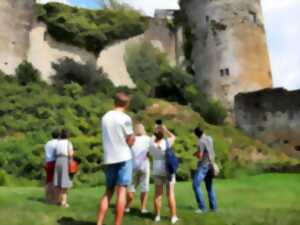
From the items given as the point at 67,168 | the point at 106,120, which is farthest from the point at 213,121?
the point at 106,120

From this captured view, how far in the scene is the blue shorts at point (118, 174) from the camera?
879 cm

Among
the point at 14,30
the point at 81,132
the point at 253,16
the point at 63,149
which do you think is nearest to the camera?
the point at 63,149

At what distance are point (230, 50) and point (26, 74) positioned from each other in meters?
13.0

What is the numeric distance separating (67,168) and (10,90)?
20340 millimetres

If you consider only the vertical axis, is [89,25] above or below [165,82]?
above

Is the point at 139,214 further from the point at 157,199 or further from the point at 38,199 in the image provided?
the point at 38,199

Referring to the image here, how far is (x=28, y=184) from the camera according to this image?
19328mm

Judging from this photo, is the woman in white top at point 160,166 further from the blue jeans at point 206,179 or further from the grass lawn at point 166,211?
the blue jeans at point 206,179

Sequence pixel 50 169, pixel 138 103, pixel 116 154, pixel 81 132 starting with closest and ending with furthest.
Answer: pixel 116 154, pixel 50 169, pixel 81 132, pixel 138 103

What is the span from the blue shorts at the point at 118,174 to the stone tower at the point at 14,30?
2765cm

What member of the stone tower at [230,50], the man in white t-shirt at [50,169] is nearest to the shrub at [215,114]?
the stone tower at [230,50]

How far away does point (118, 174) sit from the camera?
881cm

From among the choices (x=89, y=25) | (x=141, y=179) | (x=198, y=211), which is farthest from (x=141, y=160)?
(x=89, y=25)

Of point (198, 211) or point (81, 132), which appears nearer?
point (198, 211)
